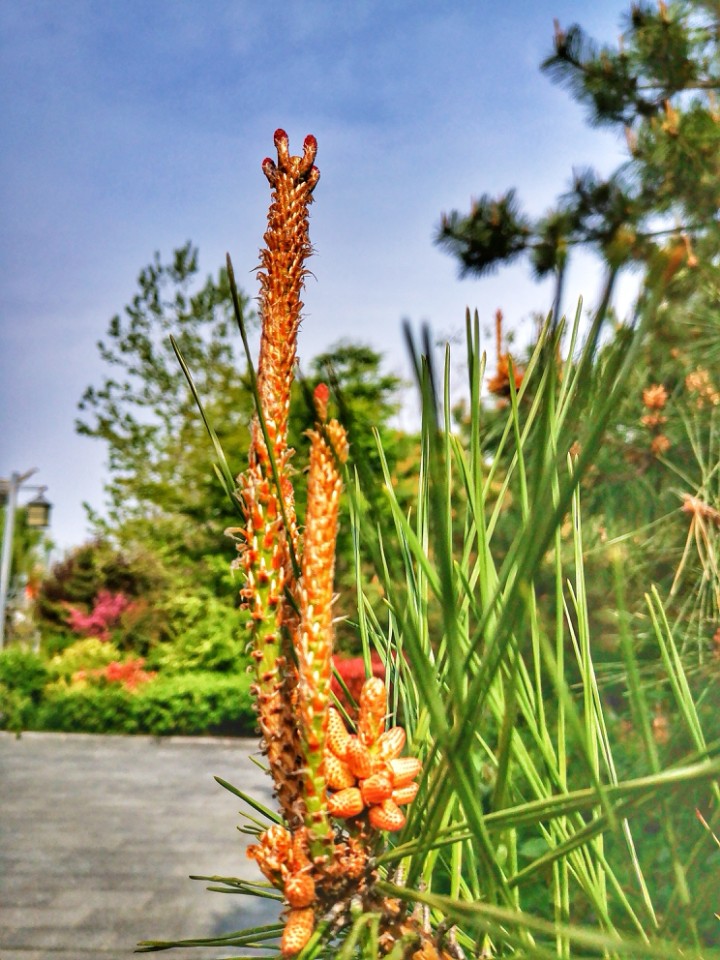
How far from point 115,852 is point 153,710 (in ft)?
12.8

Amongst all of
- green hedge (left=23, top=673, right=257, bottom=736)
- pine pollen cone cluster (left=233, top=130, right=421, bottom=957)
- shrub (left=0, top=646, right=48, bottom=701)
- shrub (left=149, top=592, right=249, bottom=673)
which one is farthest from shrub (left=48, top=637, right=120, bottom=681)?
pine pollen cone cluster (left=233, top=130, right=421, bottom=957)

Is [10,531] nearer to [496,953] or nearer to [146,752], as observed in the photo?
[146,752]

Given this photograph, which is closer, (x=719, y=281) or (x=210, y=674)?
(x=719, y=281)

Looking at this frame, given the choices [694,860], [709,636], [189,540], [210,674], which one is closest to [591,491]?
[709,636]

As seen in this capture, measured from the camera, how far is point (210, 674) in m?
9.45

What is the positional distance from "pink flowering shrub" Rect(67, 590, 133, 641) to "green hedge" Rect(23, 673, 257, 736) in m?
2.34

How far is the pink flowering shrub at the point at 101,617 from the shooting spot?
1055 centimetres

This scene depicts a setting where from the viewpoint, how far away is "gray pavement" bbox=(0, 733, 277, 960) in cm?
315

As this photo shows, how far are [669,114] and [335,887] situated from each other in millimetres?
2552

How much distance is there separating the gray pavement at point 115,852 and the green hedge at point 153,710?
39.1 inches

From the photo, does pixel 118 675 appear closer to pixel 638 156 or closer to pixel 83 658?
pixel 83 658

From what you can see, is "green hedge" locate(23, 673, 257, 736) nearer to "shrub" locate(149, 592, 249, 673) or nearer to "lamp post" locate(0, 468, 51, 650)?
"shrub" locate(149, 592, 249, 673)

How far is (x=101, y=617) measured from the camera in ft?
34.9

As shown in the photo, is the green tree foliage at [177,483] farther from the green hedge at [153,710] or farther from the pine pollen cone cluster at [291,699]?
the pine pollen cone cluster at [291,699]
